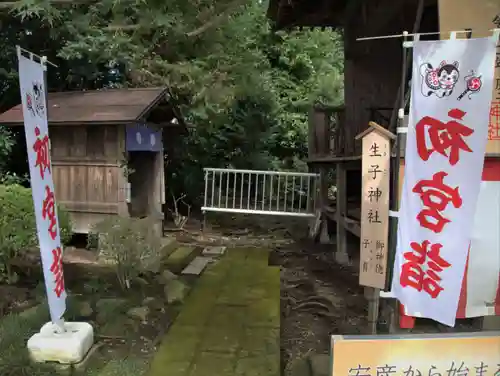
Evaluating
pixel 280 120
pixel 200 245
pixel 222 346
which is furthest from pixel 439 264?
pixel 280 120

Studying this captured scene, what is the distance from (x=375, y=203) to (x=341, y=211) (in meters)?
5.21

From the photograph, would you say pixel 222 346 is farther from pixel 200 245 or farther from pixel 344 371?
pixel 200 245

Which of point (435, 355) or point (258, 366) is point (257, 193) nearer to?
point (258, 366)

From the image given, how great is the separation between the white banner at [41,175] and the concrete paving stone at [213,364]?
55.5 inches

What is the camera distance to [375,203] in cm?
411

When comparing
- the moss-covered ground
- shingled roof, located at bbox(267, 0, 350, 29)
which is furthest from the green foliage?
the moss-covered ground

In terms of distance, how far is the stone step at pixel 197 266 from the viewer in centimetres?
835

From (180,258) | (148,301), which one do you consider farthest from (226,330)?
(180,258)

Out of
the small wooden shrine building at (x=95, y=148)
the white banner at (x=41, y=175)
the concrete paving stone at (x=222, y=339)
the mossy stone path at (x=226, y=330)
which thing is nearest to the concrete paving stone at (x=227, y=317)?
the mossy stone path at (x=226, y=330)

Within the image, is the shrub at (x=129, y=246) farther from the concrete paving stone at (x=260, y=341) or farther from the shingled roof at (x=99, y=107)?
the shingled roof at (x=99, y=107)

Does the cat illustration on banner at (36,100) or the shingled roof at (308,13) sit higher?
the shingled roof at (308,13)

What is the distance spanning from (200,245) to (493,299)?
7365 millimetres

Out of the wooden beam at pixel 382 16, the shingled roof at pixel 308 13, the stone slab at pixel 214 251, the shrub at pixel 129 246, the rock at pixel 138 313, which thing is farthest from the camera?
the stone slab at pixel 214 251

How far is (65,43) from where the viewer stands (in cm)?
1162
